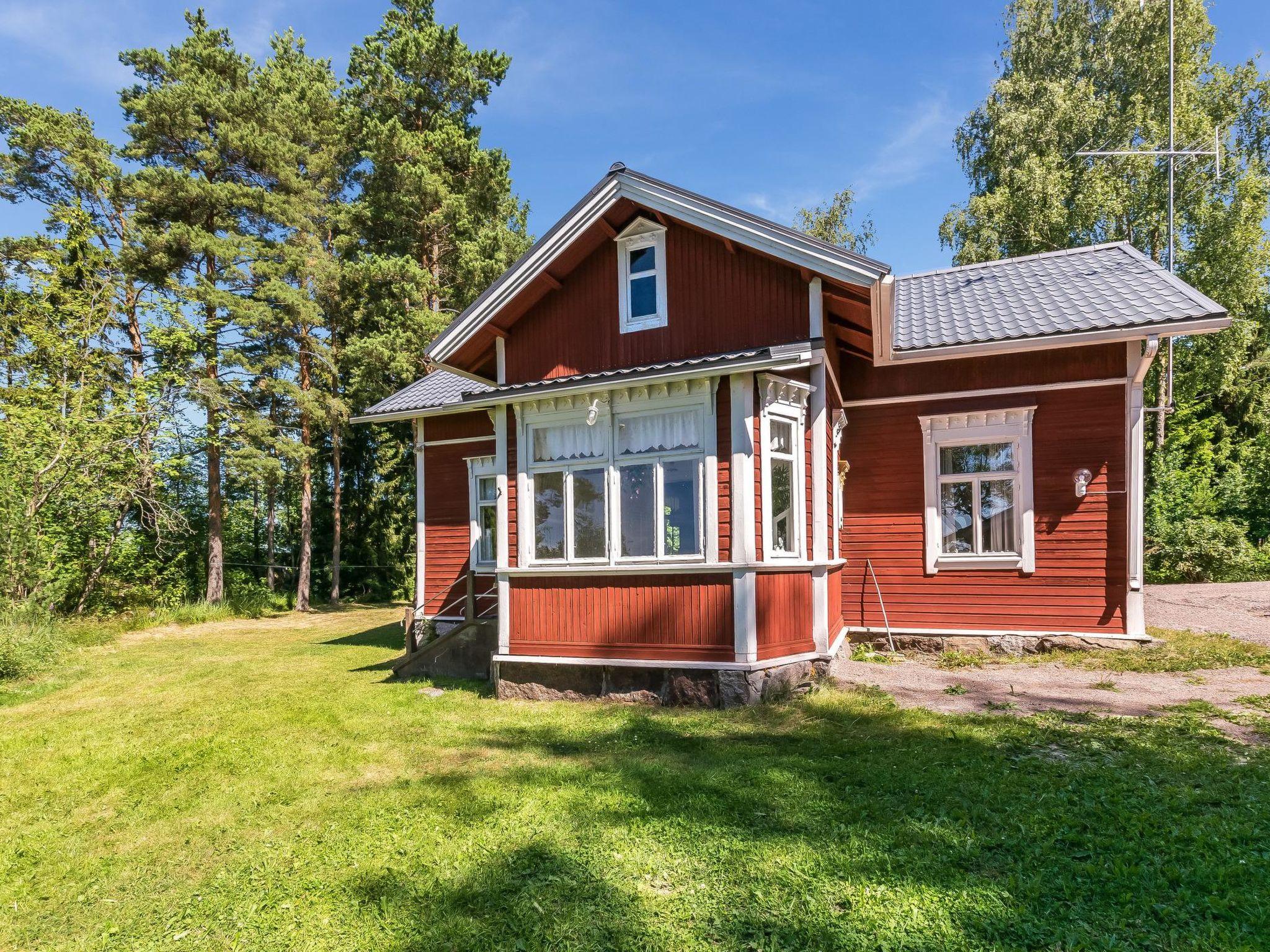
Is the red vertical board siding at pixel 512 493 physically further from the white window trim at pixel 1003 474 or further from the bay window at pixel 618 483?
the white window trim at pixel 1003 474

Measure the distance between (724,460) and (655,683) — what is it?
99.9 inches

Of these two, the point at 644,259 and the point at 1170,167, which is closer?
the point at 644,259

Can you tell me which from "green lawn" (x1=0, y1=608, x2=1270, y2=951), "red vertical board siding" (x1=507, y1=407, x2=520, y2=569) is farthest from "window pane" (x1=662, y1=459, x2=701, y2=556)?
"red vertical board siding" (x1=507, y1=407, x2=520, y2=569)

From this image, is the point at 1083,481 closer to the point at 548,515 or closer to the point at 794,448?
the point at 794,448

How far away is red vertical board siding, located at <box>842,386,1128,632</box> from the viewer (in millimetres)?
8750

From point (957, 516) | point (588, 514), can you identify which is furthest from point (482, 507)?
point (957, 516)

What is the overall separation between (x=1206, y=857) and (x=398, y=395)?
14031mm

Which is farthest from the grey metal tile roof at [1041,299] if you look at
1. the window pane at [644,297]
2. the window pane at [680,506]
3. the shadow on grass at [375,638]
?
the shadow on grass at [375,638]

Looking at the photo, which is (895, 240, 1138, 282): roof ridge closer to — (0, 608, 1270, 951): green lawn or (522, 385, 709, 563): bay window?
(522, 385, 709, 563): bay window

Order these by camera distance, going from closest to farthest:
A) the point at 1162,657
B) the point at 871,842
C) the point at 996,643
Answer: the point at 871,842
the point at 1162,657
the point at 996,643

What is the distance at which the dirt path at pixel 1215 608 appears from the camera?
32.7 feet

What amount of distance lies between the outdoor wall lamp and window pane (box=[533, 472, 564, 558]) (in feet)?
21.2

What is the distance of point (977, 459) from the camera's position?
9484mm

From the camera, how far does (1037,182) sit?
21328 mm
